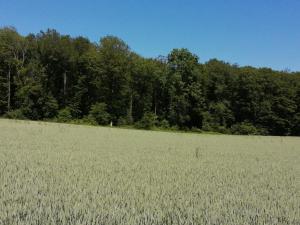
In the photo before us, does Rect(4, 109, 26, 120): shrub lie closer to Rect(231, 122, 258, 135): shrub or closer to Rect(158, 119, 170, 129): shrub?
Rect(158, 119, 170, 129): shrub

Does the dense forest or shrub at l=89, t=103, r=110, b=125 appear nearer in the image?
shrub at l=89, t=103, r=110, b=125

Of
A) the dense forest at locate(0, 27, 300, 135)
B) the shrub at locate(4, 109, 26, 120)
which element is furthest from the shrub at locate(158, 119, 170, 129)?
the shrub at locate(4, 109, 26, 120)

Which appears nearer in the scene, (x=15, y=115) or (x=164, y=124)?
(x=15, y=115)

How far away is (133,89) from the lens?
262 ft

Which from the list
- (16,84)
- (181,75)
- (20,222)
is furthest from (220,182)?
(181,75)

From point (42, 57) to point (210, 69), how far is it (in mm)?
32595

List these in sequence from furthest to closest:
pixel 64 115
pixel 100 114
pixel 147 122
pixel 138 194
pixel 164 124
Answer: pixel 164 124 → pixel 147 122 → pixel 100 114 → pixel 64 115 → pixel 138 194

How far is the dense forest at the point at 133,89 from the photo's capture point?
7000cm

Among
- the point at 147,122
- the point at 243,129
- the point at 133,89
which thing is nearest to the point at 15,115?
the point at 147,122

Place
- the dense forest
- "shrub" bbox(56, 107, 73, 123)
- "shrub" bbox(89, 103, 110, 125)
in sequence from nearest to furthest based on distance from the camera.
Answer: "shrub" bbox(56, 107, 73, 123) → "shrub" bbox(89, 103, 110, 125) → the dense forest

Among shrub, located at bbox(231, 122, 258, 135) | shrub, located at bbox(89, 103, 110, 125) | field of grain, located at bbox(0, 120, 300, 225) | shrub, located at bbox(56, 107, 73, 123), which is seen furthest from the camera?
shrub, located at bbox(231, 122, 258, 135)

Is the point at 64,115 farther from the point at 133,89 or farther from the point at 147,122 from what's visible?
the point at 133,89

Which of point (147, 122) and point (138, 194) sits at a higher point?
point (147, 122)

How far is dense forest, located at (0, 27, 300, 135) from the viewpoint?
230ft
